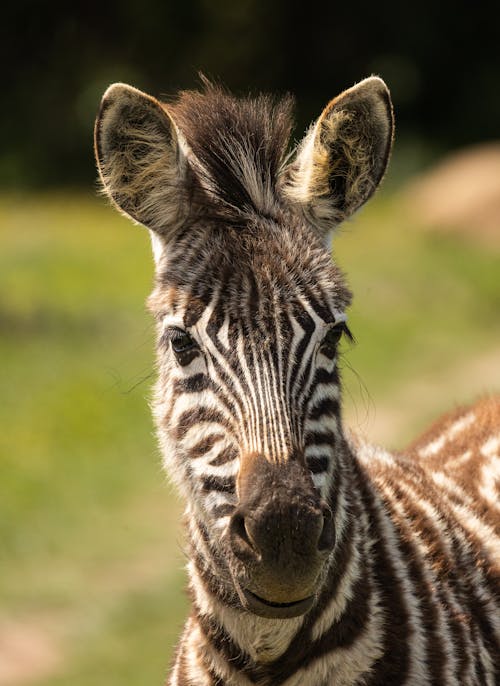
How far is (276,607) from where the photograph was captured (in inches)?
141

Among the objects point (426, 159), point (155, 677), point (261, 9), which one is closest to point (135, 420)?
point (155, 677)

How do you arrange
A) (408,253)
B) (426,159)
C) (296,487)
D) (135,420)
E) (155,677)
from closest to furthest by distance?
(296,487), (155,677), (135,420), (408,253), (426,159)

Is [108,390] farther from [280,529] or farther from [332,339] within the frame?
[280,529]

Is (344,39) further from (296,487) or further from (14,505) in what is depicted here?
(296,487)

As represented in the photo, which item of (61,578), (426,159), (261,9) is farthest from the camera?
(261,9)

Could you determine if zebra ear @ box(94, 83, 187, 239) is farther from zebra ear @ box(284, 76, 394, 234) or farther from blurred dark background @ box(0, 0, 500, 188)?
blurred dark background @ box(0, 0, 500, 188)

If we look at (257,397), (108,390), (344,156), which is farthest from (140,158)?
(108,390)

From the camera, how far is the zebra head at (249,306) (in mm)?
3537

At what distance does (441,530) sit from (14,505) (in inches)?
294

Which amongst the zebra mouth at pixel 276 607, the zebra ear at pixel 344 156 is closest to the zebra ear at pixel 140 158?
the zebra ear at pixel 344 156

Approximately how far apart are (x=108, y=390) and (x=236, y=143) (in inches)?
402

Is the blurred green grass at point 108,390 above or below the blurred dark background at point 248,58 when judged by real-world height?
below

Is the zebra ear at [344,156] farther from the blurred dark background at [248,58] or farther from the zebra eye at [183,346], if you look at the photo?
the blurred dark background at [248,58]

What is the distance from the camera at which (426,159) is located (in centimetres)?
2808
